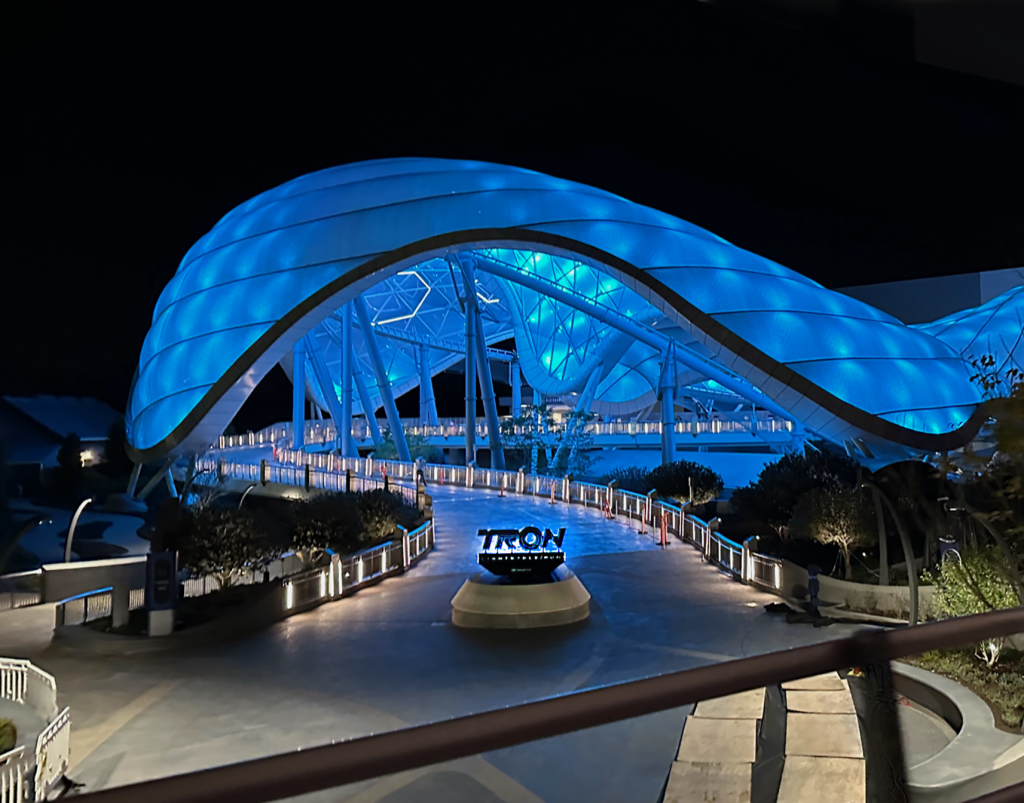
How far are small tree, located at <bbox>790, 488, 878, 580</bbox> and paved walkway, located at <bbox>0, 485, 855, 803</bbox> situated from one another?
2.27 metres

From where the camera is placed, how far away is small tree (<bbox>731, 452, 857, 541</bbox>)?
2181cm

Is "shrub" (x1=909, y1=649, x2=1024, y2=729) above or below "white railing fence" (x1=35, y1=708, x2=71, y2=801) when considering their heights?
above

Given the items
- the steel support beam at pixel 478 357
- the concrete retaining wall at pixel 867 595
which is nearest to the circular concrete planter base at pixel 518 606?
the concrete retaining wall at pixel 867 595

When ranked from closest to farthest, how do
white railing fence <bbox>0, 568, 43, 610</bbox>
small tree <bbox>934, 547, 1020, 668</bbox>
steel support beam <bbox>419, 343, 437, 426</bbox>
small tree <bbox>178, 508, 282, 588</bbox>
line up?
small tree <bbox>934, 547, 1020, 668</bbox>, small tree <bbox>178, 508, 282, 588</bbox>, white railing fence <bbox>0, 568, 43, 610</bbox>, steel support beam <bbox>419, 343, 437, 426</bbox>

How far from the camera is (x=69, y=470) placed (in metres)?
54.7

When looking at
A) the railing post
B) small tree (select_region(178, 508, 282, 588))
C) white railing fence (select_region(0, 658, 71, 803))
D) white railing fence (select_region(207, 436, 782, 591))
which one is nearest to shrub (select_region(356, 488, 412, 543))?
small tree (select_region(178, 508, 282, 588))

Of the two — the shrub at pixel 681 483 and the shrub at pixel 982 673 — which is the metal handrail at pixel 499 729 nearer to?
the shrub at pixel 982 673

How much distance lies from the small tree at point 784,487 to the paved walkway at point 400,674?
575cm

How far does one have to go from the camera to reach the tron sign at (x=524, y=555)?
48.1 ft

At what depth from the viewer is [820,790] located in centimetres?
275

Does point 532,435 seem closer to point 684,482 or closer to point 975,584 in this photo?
point 684,482

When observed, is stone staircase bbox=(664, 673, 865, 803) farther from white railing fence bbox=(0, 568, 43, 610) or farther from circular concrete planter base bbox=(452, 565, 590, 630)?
white railing fence bbox=(0, 568, 43, 610)

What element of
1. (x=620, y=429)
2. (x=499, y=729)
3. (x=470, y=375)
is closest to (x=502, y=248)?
(x=470, y=375)

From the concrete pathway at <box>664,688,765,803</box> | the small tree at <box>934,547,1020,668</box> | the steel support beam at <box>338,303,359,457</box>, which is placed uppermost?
the steel support beam at <box>338,303,359,457</box>
